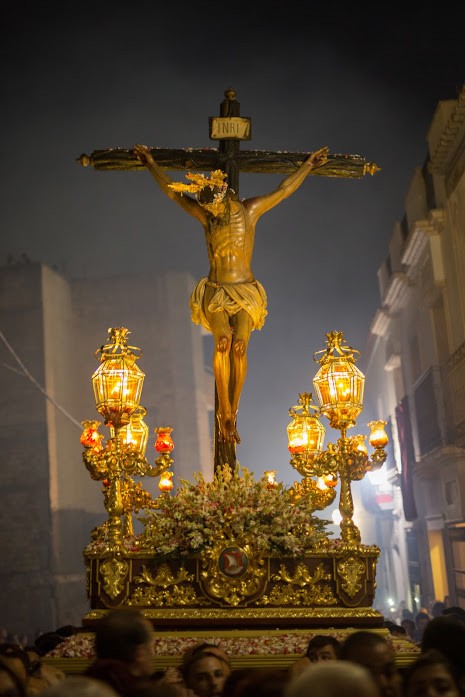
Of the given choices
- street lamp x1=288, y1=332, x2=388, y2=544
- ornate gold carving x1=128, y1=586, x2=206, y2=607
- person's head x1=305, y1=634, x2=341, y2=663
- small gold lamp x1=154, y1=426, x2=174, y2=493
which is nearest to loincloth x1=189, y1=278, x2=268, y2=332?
street lamp x1=288, y1=332, x2=388, y2=544

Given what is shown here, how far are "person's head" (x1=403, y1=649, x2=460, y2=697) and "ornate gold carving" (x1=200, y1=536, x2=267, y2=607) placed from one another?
3.71 m

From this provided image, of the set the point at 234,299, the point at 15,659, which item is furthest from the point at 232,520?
the point at 15,659

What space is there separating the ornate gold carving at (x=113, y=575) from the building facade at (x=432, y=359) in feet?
31.9

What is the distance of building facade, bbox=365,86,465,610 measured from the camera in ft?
52.6

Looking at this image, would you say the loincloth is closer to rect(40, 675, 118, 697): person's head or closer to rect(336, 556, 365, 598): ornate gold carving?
rect(336, 556, 365, 598): ornate gold carving

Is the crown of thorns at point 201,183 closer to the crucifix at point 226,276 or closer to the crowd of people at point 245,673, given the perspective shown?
the crucifix at point 226,276

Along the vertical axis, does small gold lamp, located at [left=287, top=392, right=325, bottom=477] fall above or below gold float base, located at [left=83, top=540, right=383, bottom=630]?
above

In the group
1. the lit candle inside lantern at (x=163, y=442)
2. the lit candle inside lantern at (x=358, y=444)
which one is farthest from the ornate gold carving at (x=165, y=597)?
the lit candle inside lantern at (x=163, y=442)

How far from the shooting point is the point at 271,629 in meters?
6.75

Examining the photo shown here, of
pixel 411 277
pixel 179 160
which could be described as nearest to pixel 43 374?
pixel 411 277

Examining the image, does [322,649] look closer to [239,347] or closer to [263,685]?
[263,685]

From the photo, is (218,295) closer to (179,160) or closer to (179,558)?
(179,160)

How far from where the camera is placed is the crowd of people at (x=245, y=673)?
2402 mm

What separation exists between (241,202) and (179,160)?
93 cm
